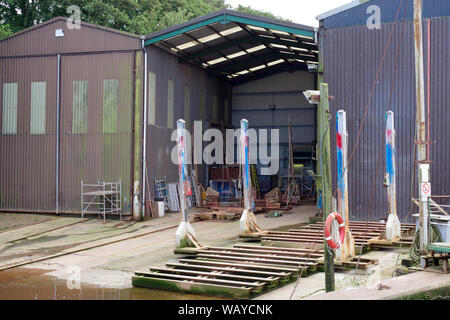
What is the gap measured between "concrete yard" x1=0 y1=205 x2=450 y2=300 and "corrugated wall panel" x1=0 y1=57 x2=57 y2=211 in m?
1.85

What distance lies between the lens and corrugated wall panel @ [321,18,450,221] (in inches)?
668

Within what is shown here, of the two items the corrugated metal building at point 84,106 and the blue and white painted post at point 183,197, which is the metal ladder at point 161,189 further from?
the blue and white painted post at point 183,197

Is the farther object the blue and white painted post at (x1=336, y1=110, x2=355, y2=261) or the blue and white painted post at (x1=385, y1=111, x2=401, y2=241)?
the blue and white painted post at (x1=385, y1=111, x2=401, y2=241)

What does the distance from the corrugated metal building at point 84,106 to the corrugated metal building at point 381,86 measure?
206 cm

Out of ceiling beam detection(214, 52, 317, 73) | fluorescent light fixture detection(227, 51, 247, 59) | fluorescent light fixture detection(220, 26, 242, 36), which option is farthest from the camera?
ceiling beam detection(214, 52, 317, 73)

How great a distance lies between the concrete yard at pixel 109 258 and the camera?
9.63 m

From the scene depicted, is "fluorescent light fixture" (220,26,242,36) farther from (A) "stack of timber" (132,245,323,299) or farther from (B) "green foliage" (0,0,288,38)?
(B) "green foliage" (0,0,288,38)

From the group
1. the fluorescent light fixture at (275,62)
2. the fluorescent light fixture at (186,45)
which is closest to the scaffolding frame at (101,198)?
the fluorescent light fixture at (186,45)

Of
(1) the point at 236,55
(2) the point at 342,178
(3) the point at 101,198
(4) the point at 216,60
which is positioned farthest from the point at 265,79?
(2) the point at 342,178

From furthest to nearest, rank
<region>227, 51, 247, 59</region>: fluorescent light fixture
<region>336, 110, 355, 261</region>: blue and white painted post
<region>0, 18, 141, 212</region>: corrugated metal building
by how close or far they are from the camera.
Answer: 1. <region>227, 51, 247, 59</region>: fluorescent light fixture
2. <region>0, 18, 141, 212</region>: corrugated metal building
3. <region>336, 110, 355, 261</region>: blue and white painted post

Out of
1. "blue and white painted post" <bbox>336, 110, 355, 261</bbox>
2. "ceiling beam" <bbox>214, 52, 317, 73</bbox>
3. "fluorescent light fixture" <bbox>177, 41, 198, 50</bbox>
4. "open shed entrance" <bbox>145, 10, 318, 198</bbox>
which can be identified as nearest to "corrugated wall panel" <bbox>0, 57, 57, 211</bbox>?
"open shed entrance" <bbox>145, 10, 318, 198</bbox>

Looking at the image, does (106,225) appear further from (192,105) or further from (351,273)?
(351,273)

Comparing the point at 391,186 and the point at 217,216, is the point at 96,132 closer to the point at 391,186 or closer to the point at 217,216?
the point at 217,216
